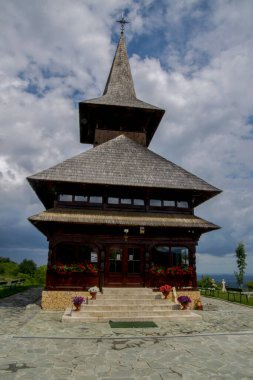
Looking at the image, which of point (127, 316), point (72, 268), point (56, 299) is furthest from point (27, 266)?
point (127, 316)

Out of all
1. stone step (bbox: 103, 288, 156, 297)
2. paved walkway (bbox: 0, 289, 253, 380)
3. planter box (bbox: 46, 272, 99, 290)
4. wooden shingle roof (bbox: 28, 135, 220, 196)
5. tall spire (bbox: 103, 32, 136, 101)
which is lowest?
paved walkway (bbox: 0, 289, 253, 380)

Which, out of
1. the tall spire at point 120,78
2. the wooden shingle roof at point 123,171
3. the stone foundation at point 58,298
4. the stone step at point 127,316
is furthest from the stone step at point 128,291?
the tall spire at point 120,78

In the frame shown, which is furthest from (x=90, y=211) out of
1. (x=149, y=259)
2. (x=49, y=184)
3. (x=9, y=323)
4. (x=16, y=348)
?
(x=16, y=348)

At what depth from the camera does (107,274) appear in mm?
14422

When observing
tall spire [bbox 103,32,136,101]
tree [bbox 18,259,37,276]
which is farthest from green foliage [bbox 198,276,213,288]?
tree [bbox 18,259,37,276]

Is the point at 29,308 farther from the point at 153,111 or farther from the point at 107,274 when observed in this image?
the point at 153,111

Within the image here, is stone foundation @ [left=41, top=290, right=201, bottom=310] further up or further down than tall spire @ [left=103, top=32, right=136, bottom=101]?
further down

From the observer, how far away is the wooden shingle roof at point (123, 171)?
14836mm

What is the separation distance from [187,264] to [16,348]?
963cm

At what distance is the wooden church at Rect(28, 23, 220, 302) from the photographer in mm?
14055

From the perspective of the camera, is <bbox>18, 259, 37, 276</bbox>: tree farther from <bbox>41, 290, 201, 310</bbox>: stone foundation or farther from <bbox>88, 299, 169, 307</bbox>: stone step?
<bbox>88, 299, 169, 307</bbox>: stone step

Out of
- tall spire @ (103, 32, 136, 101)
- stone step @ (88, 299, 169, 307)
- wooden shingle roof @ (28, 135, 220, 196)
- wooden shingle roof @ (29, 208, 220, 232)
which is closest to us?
stone step @ (88, 299, 169, 307)

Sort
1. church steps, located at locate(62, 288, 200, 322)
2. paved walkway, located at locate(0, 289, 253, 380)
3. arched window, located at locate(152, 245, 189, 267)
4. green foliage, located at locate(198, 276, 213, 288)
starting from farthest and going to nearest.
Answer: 1. green foliage, located at locate(198, 276, 213, 288)
2. arched window, located at locate(152, 245, 189, 267)
3. church steps, located at locate(62, 288, 200, 322)
4. paved walkway, located at locate(0, 289, 253, 380)

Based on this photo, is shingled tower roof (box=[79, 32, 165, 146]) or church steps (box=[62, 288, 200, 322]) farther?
shingled tower roof (box=[79, 32, 165, 146])
